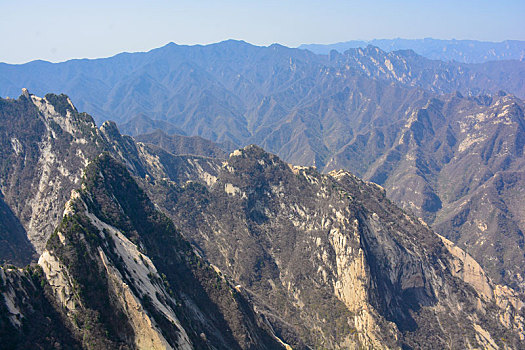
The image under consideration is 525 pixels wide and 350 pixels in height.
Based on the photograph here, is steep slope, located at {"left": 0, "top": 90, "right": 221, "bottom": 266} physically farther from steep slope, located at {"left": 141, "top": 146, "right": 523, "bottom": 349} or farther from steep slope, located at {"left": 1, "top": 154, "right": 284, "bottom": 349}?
steep slope, located at {"left": 1, "top": 154, "right": 284, "bottom": 349}

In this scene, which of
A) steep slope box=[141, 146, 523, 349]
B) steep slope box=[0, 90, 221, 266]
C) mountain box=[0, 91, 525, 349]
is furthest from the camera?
steep slope box=[0, 90, 221, 266]

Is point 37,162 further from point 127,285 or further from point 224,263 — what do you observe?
point 127,285

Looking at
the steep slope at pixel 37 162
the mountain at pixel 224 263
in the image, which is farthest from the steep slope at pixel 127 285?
the steep slope at pixel 37 162

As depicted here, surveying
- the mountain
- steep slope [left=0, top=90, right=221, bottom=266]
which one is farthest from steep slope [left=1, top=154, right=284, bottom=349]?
steep slope [left=0, top=90, right=221, bottom=266]

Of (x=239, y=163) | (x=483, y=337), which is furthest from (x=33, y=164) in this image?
(x=483, y=337)

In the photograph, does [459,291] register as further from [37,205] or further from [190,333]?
[37,205]

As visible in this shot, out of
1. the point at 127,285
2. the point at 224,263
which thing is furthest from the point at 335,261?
the point at 127,285
